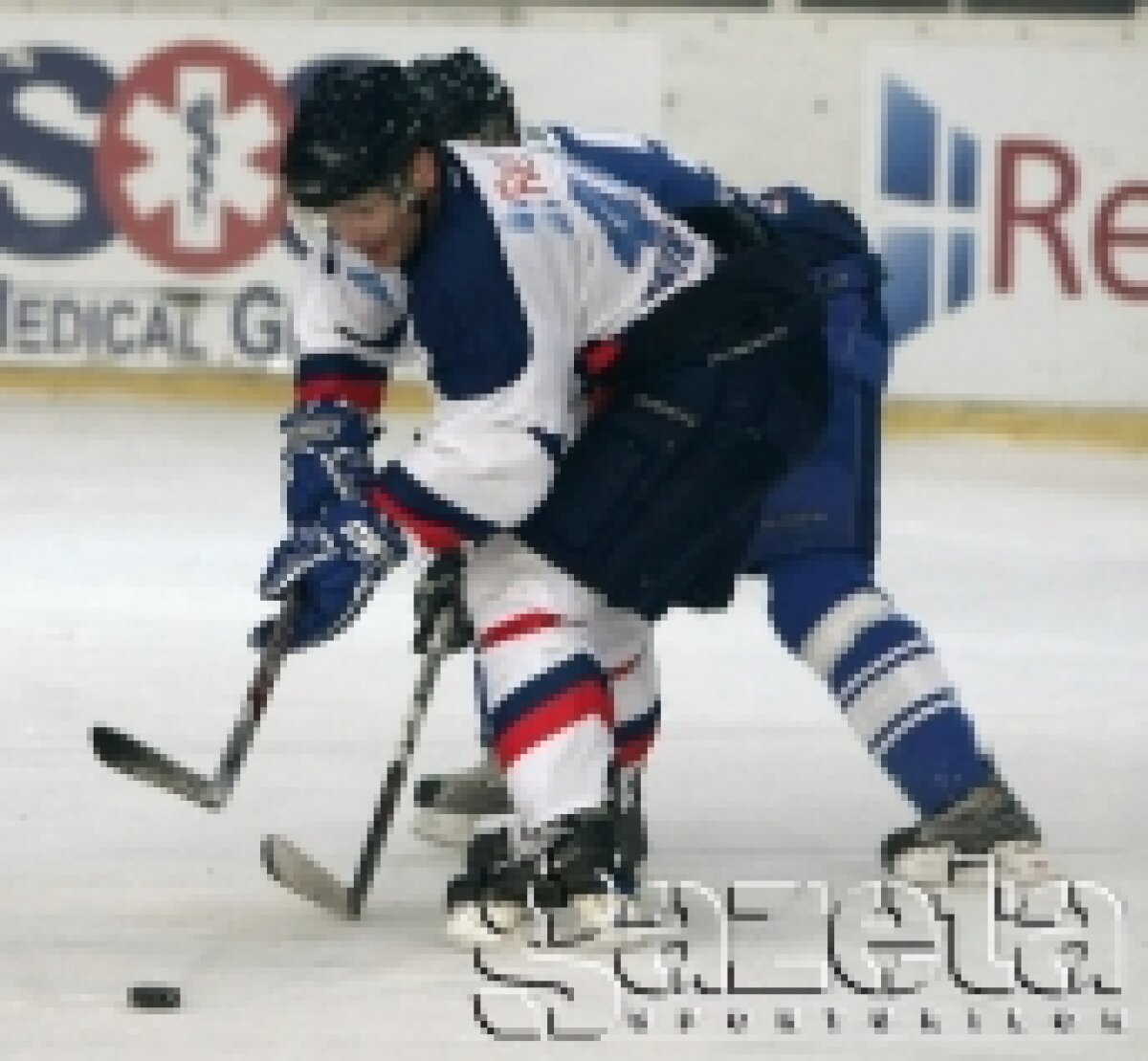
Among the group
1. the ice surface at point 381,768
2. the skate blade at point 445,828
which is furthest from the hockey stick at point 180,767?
the skate blade at point 445,828

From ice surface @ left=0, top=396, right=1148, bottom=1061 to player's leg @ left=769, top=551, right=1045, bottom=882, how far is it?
12 centimetres

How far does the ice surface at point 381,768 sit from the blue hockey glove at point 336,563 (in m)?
0.33

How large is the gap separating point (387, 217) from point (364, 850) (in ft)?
2.33

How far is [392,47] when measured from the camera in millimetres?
10180

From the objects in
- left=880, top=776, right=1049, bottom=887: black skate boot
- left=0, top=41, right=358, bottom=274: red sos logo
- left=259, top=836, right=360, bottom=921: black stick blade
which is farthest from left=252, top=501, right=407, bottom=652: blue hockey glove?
left=0, top=41, right=358, bottom=274: red sos logo

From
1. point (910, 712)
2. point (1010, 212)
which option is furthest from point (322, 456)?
point (1010, 212)

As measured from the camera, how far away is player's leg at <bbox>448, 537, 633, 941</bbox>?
13.8 ft

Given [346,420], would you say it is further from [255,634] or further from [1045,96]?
[1045,96]

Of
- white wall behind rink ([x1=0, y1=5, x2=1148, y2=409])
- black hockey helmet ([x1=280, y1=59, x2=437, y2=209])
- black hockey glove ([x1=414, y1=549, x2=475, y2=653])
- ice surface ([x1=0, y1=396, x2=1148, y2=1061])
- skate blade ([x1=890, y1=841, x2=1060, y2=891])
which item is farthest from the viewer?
white wall behind rink ([x1=0, y1=5, x2=1148, y2=409])

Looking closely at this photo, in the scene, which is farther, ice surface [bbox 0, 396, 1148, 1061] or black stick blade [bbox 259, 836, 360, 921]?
black stick blade [bbox 259, 836, 360, 921]

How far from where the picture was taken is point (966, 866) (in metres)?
4.55

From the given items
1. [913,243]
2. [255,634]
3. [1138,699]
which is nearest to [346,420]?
[255,634]

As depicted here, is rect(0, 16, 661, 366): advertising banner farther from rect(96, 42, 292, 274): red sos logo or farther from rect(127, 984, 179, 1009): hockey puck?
rect(127, 984, 179, 1009): hockey puck

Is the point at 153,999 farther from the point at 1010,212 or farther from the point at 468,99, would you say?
the point at 1010,212
